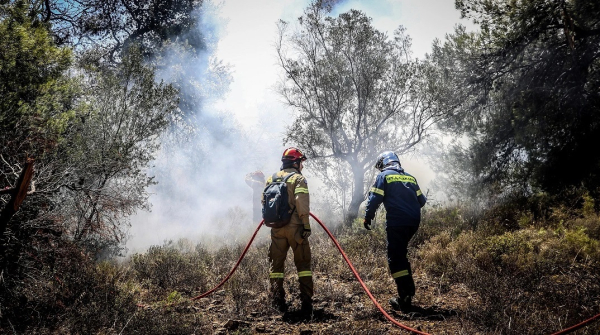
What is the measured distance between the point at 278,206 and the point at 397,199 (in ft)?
5.00

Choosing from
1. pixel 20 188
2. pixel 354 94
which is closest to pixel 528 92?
pixel 354 94

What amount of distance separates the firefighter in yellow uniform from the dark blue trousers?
1028mm

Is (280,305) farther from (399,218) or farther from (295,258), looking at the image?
(399,218)

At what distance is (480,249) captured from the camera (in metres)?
5.55

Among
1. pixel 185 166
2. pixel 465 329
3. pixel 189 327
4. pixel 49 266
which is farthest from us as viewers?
pixel 185 166

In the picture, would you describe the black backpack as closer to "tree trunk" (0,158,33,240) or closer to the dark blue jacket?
the dark blue jacket

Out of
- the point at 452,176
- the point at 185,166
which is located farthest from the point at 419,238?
the point at 185,166

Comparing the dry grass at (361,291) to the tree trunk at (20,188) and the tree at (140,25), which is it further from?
the tree at (140,25)

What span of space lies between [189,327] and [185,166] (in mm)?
12958

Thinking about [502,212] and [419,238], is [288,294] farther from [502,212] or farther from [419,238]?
[502,212]

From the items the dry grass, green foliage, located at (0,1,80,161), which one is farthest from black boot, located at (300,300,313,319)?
green foliage, located at (0,1,80,161)

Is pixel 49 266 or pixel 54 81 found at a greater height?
pixel 54 81

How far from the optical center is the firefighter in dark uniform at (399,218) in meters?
4.30

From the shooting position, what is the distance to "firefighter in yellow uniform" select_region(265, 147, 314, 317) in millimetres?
4438
